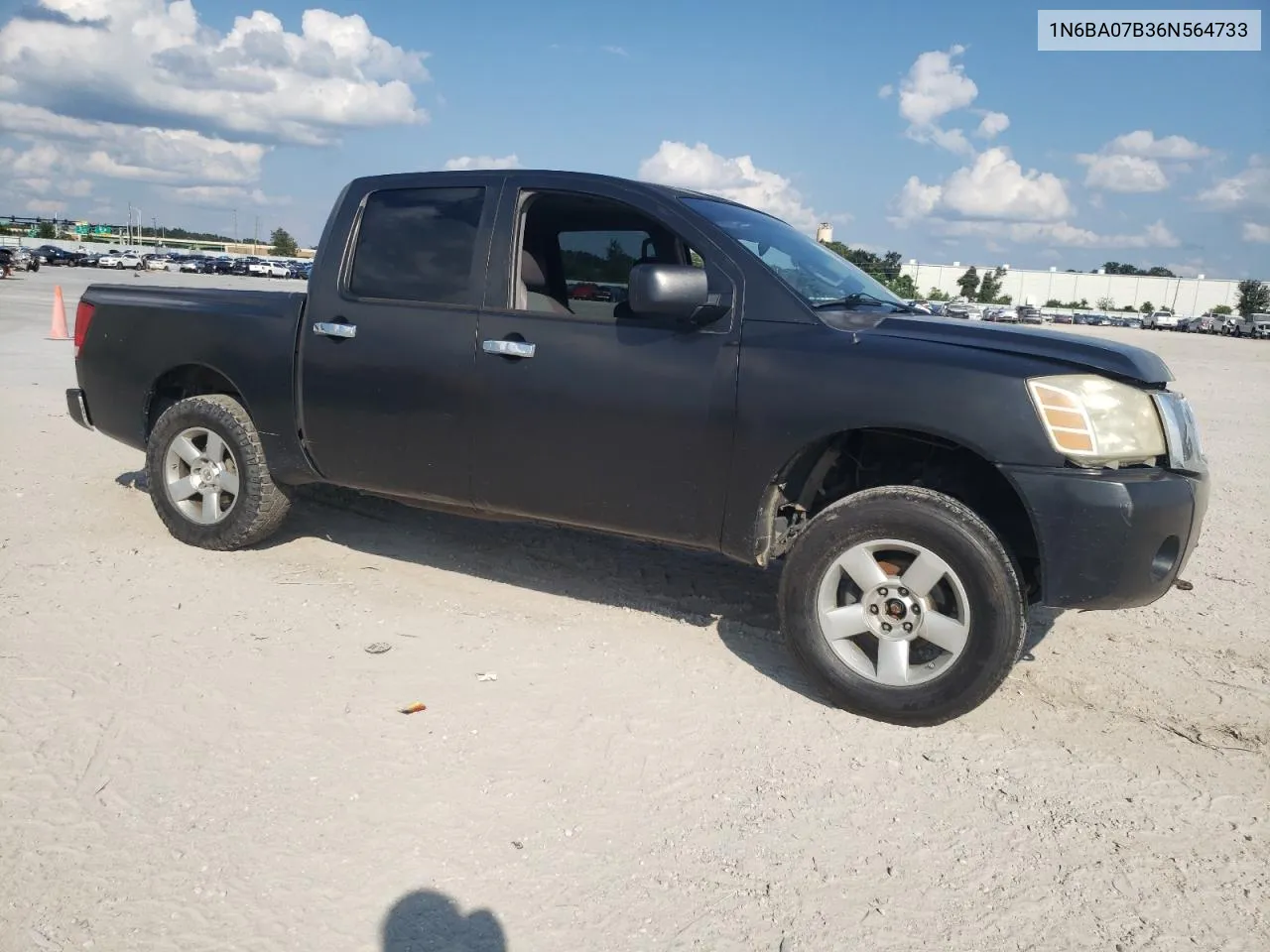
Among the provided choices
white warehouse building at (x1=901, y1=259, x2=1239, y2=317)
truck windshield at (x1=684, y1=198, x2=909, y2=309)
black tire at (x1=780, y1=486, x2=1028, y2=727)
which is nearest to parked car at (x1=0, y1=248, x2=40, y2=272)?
truck windshield at (x1=684, y1=198, x2=909, y2=309)

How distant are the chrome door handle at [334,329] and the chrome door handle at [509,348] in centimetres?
77

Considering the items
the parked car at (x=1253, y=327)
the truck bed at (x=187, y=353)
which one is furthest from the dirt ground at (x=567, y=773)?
the parked car at (x=1253, y=327)

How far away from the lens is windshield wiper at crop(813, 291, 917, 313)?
3961mm

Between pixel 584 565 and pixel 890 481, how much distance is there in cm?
192

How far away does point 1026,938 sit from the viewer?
8.19 ft

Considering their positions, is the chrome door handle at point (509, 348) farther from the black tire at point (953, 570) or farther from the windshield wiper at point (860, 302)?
the black tire at point (953, 570)

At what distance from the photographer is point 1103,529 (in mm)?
3244

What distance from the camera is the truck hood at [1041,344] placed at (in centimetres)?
343

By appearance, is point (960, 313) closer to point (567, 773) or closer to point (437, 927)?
point (567, 773)

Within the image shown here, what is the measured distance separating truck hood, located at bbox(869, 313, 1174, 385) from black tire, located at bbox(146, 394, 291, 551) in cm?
317

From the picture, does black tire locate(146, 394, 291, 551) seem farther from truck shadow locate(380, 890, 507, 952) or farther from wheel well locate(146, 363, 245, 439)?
truck shadow locate(380, 890, 507, 952)

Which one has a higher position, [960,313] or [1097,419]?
[960,313]

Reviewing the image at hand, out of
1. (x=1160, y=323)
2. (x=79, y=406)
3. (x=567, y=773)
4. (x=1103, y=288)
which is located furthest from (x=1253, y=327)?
(x=567, y=773)

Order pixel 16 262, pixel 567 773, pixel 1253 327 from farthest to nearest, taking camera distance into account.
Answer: pixel 1253 327 → pixel 16 262 → pixel 567 773
